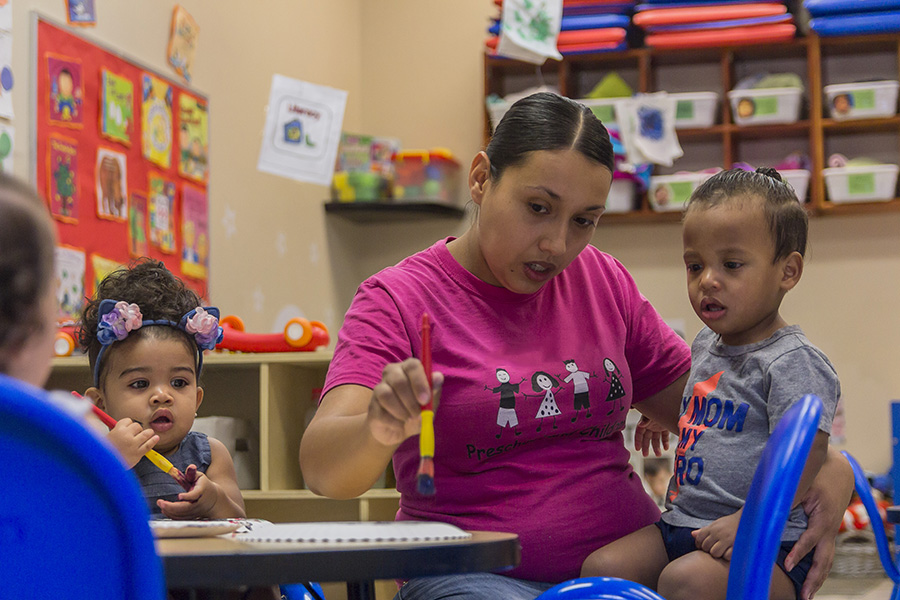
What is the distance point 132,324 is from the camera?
5.54 feet

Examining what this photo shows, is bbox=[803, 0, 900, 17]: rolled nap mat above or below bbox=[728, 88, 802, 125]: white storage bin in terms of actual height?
above

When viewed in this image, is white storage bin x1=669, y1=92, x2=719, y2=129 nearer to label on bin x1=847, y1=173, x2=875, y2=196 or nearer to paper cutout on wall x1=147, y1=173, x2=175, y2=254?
label on bin x1=847, y1=173, x2=875, y2=196

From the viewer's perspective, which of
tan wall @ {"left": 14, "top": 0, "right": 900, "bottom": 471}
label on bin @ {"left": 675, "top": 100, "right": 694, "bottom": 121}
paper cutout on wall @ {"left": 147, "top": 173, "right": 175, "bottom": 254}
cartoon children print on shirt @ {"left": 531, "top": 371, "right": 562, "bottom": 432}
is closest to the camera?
cartoon children print on shirt @ {"left": 531, "top": 371, "right": 562, "bottom": 432}

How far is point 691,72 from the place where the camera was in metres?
4.29

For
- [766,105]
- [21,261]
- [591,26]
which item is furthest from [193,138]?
[21,261]

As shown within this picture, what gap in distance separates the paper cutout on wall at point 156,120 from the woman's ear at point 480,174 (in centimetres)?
182

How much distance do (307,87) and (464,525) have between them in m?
2.01

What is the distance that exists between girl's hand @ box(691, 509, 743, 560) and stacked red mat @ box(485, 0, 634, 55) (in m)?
3.17

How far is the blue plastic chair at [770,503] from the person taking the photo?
888 mm

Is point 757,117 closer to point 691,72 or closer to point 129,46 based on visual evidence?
point 691,72

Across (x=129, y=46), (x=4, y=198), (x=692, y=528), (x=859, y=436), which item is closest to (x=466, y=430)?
(x=692, y=528)

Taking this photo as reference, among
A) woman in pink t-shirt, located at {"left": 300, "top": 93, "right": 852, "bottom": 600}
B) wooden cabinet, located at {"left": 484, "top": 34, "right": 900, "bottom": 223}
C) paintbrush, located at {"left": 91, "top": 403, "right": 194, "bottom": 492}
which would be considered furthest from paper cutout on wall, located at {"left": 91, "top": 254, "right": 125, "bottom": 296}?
wooden cabinet, located at {"left": 484, "top": 34, "right": 900, "bottom": 223}

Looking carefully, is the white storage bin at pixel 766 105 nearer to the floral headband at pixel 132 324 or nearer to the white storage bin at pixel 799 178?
the white storage bin at pixel 799 178

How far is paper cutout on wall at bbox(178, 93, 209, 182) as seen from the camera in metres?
3.22
